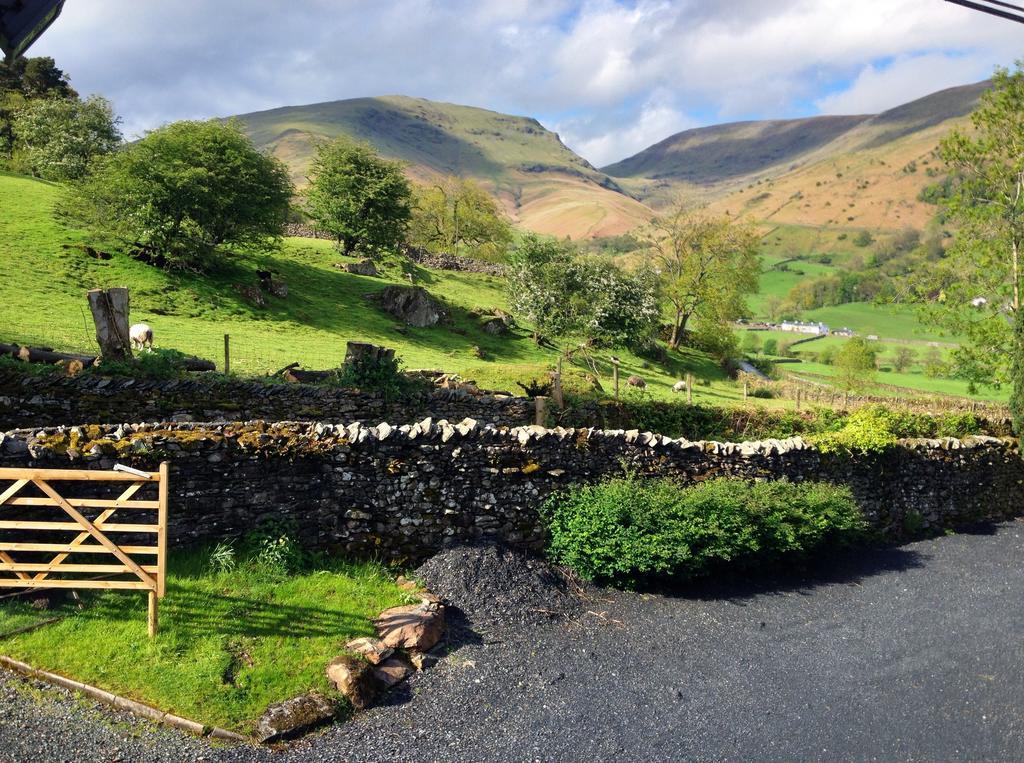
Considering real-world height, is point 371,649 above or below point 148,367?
below

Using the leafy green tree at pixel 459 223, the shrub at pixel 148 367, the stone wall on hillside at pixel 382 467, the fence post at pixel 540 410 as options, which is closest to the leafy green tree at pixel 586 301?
the fence post at pixel 540 410

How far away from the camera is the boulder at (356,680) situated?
7.82 meters

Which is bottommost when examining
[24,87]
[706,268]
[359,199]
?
[706,268]

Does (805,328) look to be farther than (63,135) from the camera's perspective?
Yes

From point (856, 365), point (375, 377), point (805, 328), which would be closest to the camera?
point (375, 377)

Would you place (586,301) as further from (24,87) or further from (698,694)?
(24,87)

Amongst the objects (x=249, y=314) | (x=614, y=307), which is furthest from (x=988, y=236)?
(x=249, y=314)

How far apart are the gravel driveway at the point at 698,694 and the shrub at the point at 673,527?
1.90 ft

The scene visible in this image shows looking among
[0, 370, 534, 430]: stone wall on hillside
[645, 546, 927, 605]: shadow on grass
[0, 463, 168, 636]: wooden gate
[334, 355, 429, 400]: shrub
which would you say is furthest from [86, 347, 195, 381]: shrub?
[645, 546, 927, 605]: shadow on grass

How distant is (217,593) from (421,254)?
47161 mm

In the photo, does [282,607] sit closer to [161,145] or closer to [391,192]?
[161,145]

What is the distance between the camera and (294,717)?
24.2ft

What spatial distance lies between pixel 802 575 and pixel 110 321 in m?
15.9

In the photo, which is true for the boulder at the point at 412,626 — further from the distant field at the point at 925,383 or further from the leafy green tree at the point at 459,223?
the leafy green tree at the point at 459,223
